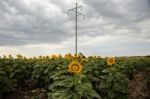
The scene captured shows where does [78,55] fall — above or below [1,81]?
above

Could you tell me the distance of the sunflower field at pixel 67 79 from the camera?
253 inches

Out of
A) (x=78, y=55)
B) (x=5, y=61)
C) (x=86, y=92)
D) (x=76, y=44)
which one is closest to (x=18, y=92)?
(x=5, y=61)

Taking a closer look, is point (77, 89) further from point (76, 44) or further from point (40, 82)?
point (76, 44)

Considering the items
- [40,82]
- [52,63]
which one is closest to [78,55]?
[52,63]

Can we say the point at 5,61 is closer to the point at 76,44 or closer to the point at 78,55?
the point at 78,55

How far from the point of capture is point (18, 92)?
1244 cm

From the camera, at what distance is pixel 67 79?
6625mm

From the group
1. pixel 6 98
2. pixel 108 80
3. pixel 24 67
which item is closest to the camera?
pixel 108 80

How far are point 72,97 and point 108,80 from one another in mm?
2646

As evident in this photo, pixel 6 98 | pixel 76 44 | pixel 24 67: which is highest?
pixel 76 44

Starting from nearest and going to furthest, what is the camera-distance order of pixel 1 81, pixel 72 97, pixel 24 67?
pixel 72 97 < pixel 1 81 < pixel 24 67

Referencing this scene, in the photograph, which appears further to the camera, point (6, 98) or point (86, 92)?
point (6, 98)

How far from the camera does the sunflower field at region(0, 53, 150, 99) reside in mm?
6436

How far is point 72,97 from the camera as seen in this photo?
6.24 meters
